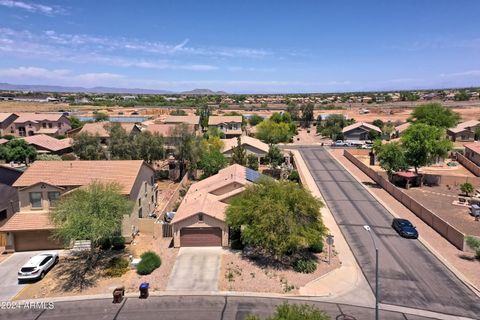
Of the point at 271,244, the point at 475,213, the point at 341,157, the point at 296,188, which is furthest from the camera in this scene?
the point at 341,157

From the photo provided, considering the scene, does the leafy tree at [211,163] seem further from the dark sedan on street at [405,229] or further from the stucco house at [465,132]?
the stucco house at [465,132]

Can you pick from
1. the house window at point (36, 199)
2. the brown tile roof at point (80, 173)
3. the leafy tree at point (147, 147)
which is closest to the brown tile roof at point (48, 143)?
the leafy tree at point (147, 147)

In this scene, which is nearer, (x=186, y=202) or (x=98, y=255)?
(x=98, y=255)

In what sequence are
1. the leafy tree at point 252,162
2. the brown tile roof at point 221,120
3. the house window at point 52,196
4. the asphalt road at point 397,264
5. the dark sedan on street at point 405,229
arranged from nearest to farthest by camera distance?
the asphalt road at point 397,264 < the house window at point 52,196 < the dark sedan on street at point 405,229 < the leafy tree at point 252,162 < the brown tile roof at point 221,120

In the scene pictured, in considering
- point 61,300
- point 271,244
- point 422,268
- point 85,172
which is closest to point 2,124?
point 85,172

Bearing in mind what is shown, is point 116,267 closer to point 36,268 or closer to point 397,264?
point 36,268

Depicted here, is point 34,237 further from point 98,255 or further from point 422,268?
point 422,268

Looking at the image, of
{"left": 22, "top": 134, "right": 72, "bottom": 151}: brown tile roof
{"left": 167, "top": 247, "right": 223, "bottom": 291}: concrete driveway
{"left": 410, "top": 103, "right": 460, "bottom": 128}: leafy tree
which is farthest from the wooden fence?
{"left": 22, "top": 134, "right": 72, "bottom": 151}: brown tile roof
